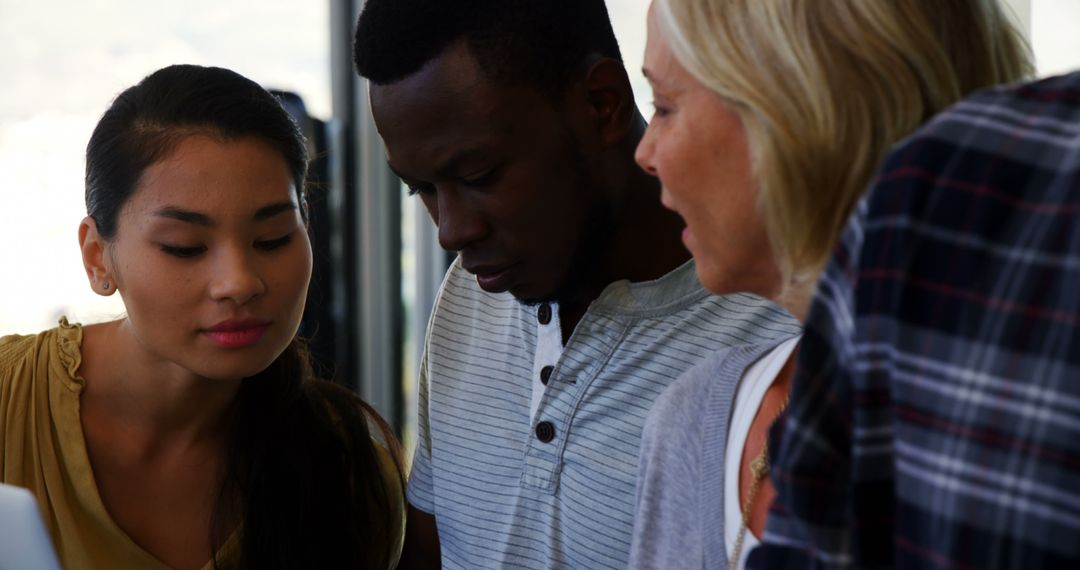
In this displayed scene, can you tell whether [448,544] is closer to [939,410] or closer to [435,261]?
[939,410]

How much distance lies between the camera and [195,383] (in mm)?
1579

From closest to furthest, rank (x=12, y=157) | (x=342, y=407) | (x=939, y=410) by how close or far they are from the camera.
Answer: (x=939, y=410)
(x=342, y=407)
(x=12, y=157)

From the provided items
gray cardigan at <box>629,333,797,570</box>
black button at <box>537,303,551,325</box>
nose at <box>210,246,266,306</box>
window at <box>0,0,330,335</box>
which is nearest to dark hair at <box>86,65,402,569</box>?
nose at <box>210,246,266,306</box>

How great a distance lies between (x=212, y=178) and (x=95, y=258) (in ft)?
0.79

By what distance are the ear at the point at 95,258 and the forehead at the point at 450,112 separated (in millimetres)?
465

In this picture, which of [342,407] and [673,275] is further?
[342,407]

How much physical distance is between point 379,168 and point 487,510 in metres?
2.45

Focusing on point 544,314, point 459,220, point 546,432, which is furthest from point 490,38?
point 546,432

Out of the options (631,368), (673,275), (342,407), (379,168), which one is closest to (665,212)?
(673,275)

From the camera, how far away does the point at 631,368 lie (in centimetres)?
128

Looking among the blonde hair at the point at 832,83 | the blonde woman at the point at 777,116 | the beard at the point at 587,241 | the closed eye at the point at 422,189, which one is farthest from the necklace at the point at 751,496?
the closed eye at the point at 422,189

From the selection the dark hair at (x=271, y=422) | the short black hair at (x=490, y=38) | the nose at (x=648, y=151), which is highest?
the short black hair at (x=490, y=38)

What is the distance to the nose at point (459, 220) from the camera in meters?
1.27

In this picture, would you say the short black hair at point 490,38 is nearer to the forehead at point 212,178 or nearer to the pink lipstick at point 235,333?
the forehead at point 212,178
